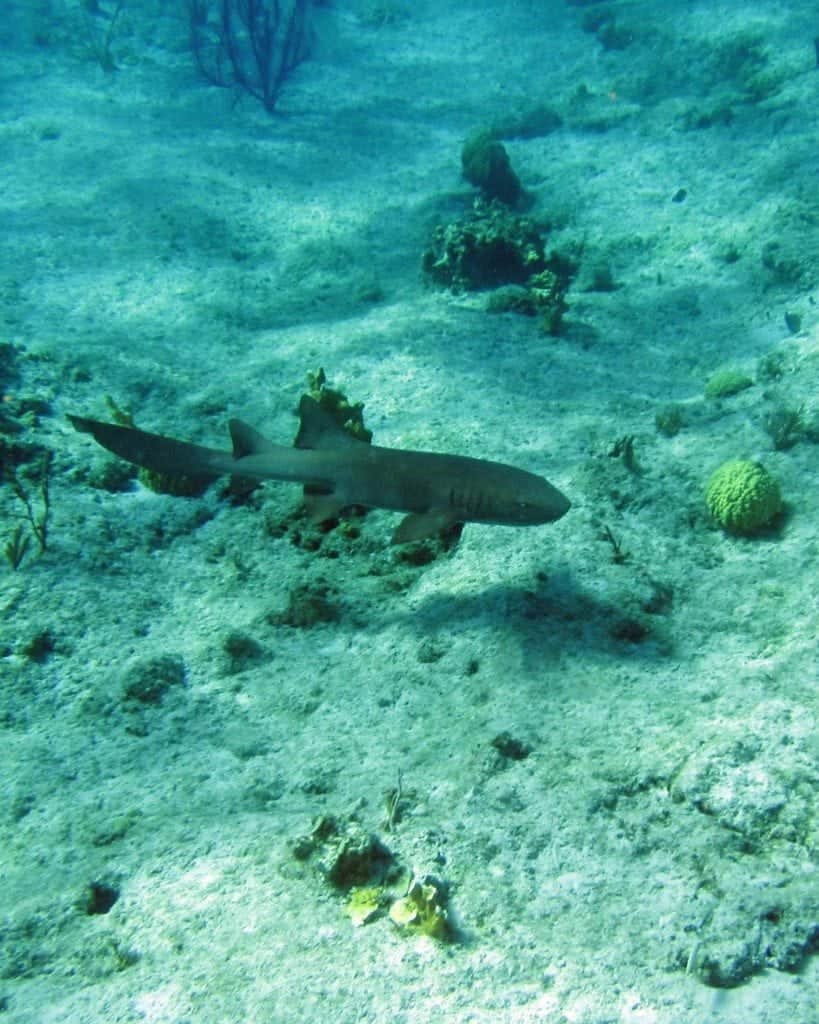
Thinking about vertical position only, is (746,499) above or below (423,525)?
above

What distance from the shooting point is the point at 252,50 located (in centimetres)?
1883

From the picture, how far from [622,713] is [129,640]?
10.8 feet

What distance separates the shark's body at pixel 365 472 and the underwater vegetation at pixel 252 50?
1595cm

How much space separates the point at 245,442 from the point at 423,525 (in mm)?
1363

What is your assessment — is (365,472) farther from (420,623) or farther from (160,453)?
(160,453)

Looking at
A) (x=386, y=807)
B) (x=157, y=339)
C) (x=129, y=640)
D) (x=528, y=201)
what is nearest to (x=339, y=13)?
(x=528, y=201)

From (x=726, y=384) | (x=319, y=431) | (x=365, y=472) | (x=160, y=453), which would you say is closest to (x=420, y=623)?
(x=365, y=472)

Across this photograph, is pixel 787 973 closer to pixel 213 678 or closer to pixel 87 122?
pixel 213 678

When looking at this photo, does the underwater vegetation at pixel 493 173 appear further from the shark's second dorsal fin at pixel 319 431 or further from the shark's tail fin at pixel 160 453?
the shark's tail fin at pixel 160 453

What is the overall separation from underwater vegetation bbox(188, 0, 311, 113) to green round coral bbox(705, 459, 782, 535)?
16583 millimetres

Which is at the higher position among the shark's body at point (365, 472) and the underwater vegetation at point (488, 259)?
the underwater vegetation at point (488, 259)

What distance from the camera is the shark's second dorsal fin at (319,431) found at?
451 cm

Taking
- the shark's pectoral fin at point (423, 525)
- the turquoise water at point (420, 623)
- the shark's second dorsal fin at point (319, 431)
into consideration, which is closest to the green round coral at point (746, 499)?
the turquoise water at point (420, 623)

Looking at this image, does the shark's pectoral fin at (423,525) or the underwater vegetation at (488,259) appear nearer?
the shark's pectoral fin at (423,525)
